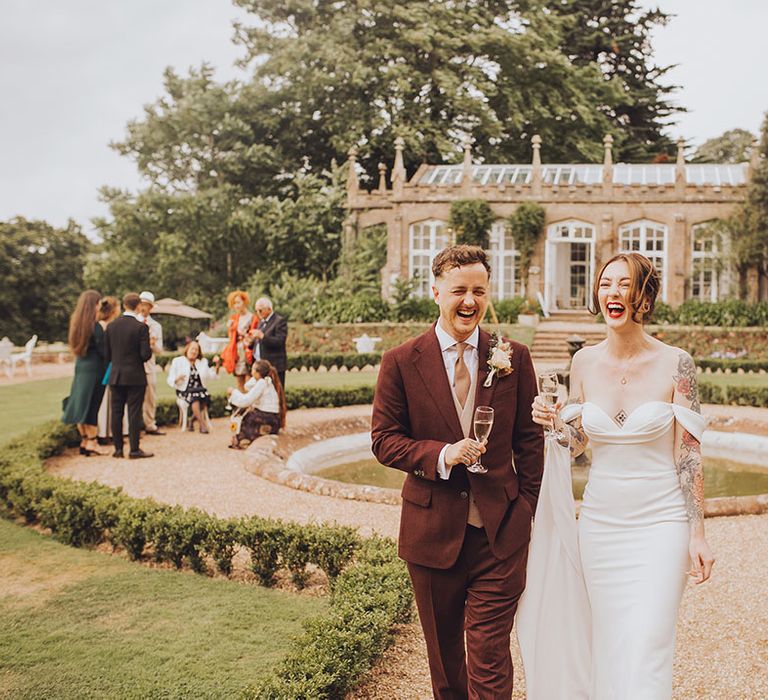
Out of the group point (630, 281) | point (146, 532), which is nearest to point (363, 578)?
point (146, 532)

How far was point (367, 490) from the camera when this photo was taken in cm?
678

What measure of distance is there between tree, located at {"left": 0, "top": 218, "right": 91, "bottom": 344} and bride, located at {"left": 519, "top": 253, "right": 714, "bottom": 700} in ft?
99.2

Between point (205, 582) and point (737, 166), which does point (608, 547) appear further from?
point (737, 166)

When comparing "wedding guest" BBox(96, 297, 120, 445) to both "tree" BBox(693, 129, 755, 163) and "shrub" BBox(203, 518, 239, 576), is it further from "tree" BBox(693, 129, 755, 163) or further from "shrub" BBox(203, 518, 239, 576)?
"tree" BBox(693, 129, 755, 163)

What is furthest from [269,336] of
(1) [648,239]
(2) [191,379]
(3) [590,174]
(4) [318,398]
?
(3) [590,174]

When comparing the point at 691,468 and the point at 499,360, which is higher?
the point at 499,360

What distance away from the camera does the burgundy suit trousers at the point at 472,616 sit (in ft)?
8.07

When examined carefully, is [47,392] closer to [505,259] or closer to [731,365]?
[731,365]

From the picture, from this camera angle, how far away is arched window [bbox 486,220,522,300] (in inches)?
1030

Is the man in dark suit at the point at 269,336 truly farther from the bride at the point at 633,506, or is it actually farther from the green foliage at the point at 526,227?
the green foliage at the point at 526,227

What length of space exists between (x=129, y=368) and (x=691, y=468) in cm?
666

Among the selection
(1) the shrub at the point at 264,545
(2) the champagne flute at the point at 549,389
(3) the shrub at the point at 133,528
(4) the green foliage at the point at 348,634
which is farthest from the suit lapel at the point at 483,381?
(3) the shrub at the point at 133,528

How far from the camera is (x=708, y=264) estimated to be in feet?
81.1

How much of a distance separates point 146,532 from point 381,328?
56.1 ft
